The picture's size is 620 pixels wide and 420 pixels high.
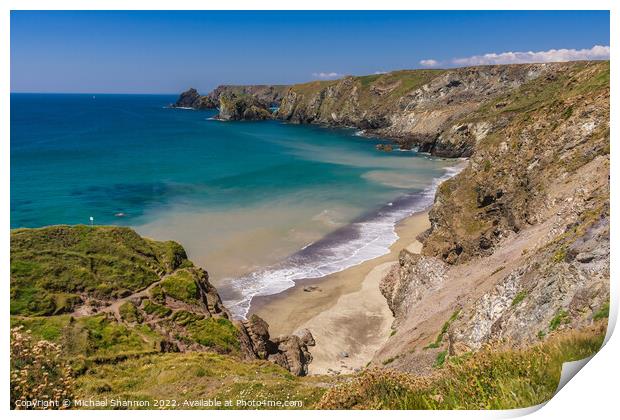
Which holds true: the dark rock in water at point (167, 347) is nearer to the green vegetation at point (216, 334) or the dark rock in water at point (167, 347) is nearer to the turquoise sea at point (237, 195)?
the green vegetation at point (216, 334)

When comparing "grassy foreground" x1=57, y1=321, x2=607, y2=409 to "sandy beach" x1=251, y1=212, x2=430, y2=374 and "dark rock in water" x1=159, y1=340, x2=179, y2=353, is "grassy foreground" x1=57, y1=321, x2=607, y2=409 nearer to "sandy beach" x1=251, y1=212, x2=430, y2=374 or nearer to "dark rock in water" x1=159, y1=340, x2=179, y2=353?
"dark rock in water" x1=159, y1=340, x2=179, y2=353

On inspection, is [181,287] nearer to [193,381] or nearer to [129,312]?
[129,312]

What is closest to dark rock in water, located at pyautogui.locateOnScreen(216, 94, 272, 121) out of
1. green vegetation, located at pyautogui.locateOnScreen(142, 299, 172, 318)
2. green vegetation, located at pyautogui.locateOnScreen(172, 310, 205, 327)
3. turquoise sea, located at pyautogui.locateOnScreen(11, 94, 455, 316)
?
turquoise sea, located at pyautogui.locateOnScreen(11, 94, 455, 316)

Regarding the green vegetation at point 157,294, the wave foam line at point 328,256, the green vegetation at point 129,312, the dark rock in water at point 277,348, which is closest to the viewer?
the green vegetation at point 129,312

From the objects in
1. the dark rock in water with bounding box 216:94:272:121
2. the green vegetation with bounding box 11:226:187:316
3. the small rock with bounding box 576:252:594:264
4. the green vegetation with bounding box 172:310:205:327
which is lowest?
the green vegetation with bounding box 172:310:205:327

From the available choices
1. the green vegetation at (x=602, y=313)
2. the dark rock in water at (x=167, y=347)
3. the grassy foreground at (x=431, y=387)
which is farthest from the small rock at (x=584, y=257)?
the dark rock in water at (x=167, y=347)

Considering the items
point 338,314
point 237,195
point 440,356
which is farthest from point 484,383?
point 237,195
